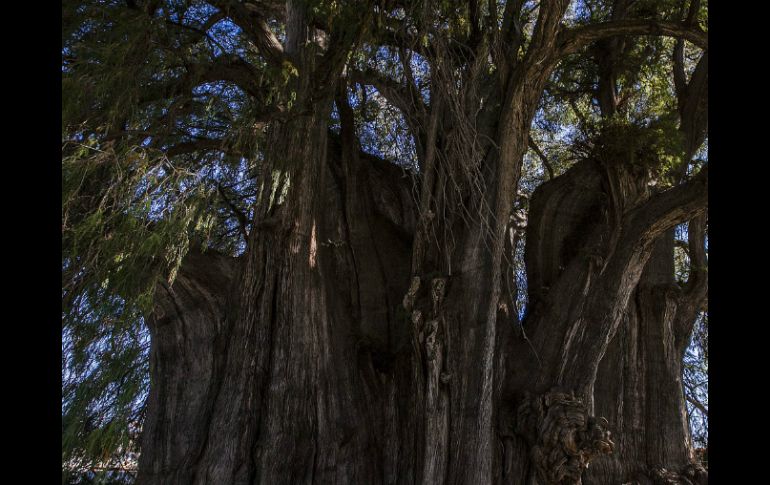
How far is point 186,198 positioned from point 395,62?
2889 mm

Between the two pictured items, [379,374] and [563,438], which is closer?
[563,438]

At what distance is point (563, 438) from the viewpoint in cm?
486

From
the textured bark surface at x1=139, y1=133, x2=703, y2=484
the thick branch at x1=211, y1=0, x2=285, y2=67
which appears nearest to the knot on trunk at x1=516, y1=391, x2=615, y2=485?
the textured bark surface at x1=139, y1=133, x2=703, y2=484

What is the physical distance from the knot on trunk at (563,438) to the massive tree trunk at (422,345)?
14 mm

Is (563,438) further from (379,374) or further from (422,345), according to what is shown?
(379,374)

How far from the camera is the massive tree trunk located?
201 inches

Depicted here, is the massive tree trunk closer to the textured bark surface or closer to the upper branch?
the textured bark surface

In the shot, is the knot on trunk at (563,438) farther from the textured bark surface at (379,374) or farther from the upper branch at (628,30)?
the upper branch at (628,30)

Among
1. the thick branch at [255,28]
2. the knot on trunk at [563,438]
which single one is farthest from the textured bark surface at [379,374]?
the thick branch at [255,28]

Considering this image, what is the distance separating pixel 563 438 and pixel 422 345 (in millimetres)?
1238

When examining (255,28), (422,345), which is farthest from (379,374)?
(255,28)
